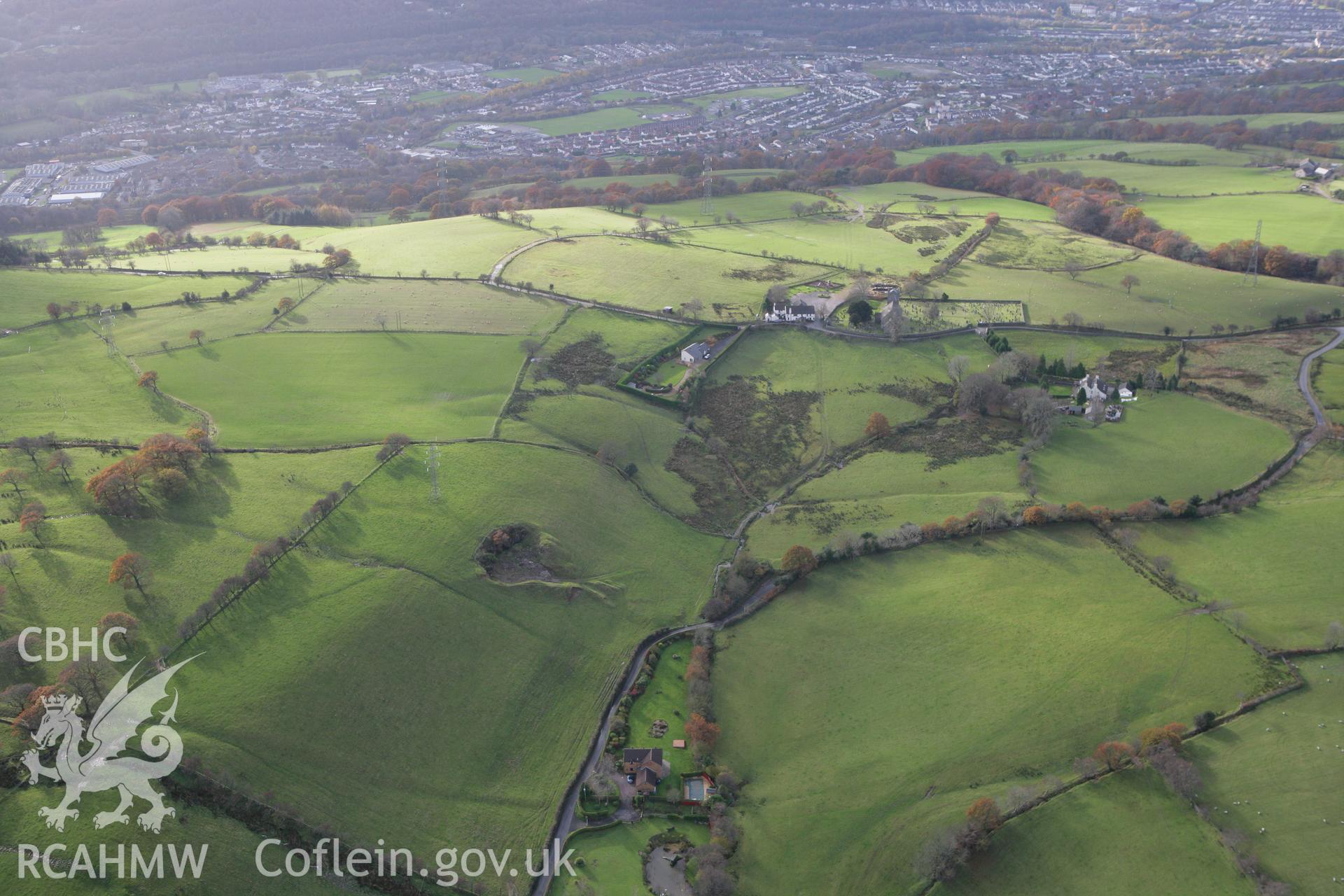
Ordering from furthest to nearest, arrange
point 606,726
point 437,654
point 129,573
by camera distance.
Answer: point 437,654 < point 129,573 < point 606,726

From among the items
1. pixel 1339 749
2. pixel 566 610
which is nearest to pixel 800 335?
pixel 566 610

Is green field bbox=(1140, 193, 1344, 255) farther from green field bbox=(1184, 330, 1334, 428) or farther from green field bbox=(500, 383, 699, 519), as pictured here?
green field bbox=(500, 383, 699, 519)

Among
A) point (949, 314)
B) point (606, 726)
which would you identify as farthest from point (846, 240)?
point (606, 726)

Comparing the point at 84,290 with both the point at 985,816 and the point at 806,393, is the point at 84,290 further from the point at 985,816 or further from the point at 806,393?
the point at 985,816

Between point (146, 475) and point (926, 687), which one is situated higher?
point (146, 475)

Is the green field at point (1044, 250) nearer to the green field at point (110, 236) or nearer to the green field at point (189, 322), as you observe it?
the green field at point (189, 322)

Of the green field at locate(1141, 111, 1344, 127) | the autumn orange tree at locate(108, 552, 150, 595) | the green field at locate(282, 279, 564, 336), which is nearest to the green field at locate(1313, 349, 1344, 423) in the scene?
the green field at locate(282, 279, 564, 336)
